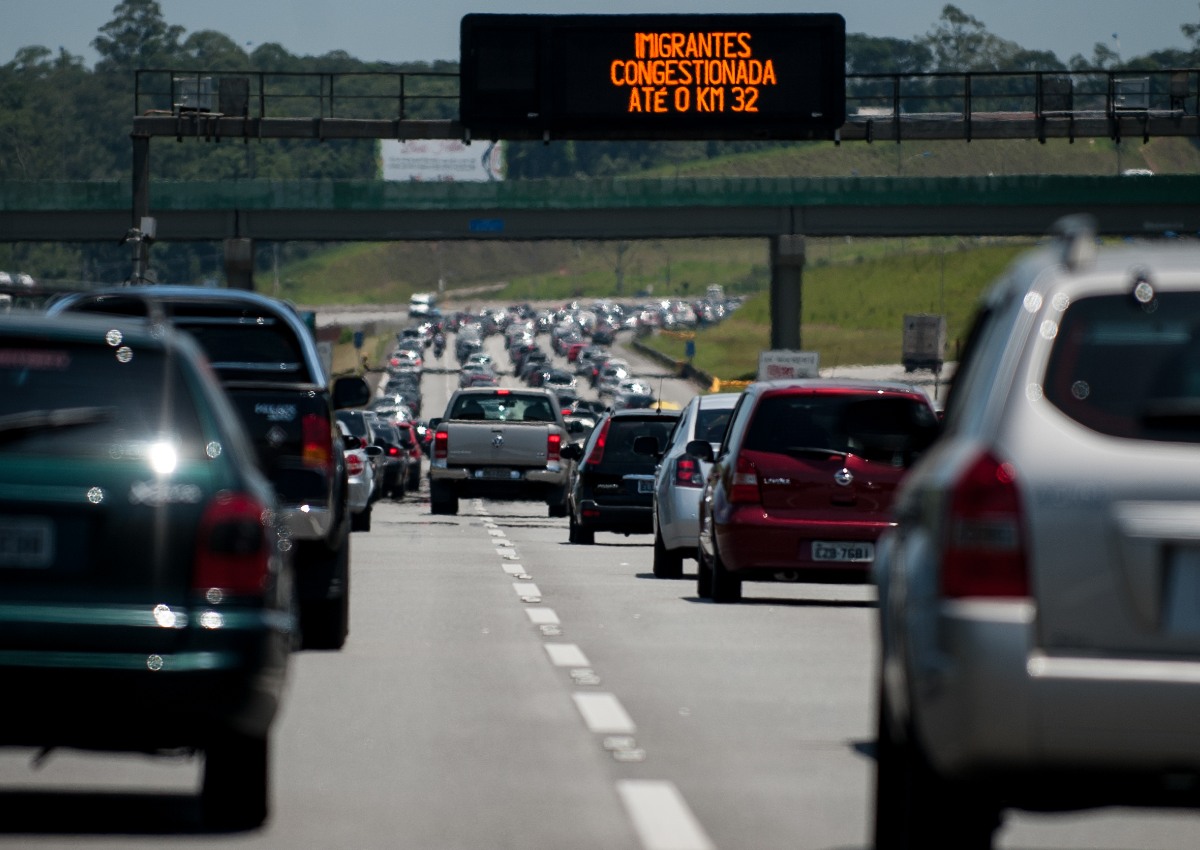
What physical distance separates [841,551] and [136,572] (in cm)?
1012

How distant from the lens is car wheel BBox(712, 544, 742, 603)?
17547 millimetres

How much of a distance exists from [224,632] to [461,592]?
38.1ft

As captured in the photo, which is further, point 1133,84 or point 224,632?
point 1133,84

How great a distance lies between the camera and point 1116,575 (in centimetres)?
597

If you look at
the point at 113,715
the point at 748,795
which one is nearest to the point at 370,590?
the point at 748,795

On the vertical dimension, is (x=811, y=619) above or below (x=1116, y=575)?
below

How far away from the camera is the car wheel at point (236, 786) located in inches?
305

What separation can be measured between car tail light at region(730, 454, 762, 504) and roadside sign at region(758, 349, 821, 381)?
40.5m

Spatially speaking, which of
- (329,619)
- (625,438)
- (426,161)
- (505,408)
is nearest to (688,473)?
(625,438)

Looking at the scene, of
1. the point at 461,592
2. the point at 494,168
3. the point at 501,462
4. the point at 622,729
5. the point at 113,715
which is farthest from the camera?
the point at 494,168

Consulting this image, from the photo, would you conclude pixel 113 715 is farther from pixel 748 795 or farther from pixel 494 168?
pixel 494 168

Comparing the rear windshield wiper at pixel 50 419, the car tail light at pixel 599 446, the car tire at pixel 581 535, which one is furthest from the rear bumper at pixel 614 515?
the rear windshield wiper at pixel 50 419

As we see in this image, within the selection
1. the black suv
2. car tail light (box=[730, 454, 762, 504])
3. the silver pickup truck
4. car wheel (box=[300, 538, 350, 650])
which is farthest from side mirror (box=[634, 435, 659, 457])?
the silver pickup truck

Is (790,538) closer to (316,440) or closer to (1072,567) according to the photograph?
(316,440)
